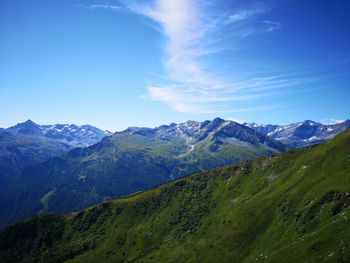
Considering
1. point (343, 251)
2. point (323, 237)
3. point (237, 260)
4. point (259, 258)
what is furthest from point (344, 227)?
point (237, 260)

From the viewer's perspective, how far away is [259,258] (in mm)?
186750

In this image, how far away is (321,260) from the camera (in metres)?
152

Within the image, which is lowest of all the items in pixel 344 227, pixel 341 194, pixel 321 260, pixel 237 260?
pixel 237 260

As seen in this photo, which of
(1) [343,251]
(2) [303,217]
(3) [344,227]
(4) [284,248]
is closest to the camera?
(1) [343,251]

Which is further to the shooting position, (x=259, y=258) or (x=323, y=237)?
(x=259, y=258)

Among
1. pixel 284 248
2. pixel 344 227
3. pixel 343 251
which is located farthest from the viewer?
pixel 284 248

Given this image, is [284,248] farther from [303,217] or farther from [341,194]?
[341,194]

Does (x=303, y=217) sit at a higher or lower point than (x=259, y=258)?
higher

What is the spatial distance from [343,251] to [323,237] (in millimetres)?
20251

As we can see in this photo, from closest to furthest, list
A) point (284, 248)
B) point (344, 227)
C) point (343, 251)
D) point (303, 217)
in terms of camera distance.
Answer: point (343, 251), point (344, 227), point (284, 248), point (303, 217)

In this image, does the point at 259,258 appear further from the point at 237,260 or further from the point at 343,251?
the point at 343,251

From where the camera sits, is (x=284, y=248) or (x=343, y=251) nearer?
(x=343, y=251)

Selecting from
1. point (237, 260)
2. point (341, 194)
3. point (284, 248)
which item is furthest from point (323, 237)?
point (237, 260)

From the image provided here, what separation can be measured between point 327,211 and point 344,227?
22062 mm
